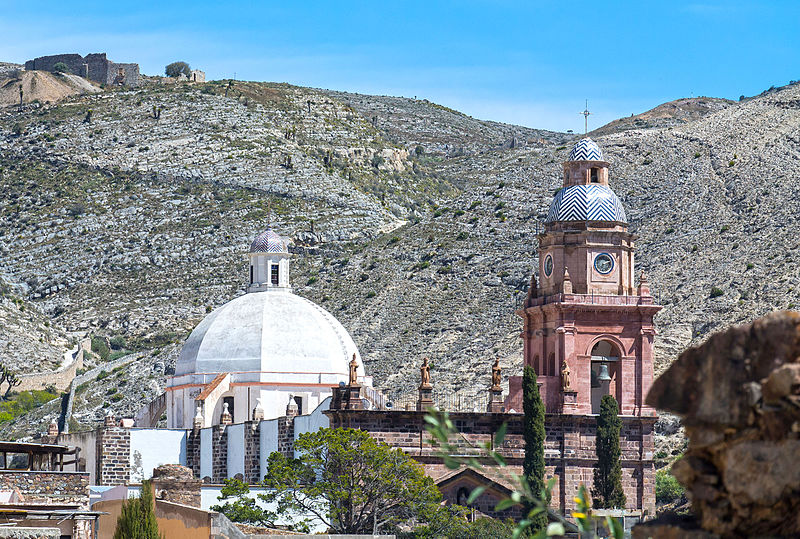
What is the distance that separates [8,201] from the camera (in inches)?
4461

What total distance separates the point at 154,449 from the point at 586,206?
18.1 meters

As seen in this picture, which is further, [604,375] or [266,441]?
[266,441]

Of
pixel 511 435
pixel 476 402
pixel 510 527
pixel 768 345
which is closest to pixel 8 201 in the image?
pixel 476 402

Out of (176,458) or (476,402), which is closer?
(176,458)

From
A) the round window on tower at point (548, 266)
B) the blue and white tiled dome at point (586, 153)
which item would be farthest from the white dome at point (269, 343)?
the blue and white tiled dome at point (586, 153)

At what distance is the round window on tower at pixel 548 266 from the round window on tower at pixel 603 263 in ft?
5.11

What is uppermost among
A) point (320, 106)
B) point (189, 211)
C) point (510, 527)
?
point (320, 106)

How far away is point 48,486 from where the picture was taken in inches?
943

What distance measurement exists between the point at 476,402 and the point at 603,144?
39789 millimetres

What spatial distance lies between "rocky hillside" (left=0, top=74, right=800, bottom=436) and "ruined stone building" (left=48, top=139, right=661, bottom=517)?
58.2 ft

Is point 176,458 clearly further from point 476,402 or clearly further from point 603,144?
point 603,144

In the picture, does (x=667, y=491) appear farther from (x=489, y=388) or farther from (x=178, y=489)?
(x=178, y=489)

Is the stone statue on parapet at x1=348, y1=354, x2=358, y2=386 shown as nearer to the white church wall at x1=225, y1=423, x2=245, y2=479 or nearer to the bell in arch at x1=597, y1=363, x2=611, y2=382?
the white church wall at x1=225, y1=423, x2=245, y2=479

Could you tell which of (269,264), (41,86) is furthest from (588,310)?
(41,86)
